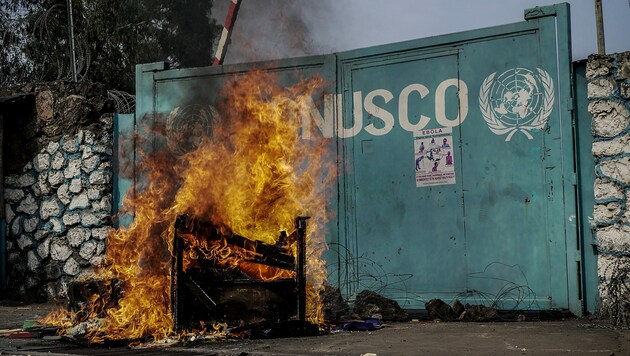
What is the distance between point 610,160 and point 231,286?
4.68m

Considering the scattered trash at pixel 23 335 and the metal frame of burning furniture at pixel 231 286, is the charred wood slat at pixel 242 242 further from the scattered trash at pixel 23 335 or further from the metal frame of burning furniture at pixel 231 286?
the scattered trash at pixel 23 335

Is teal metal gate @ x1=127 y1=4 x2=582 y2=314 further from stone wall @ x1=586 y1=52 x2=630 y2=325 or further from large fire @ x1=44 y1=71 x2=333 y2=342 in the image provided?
large fire @ x1=44 y1=71 x2=333 y2=342

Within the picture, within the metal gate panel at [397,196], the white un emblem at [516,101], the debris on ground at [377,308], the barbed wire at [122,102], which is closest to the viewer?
the white un emblem at [516,101]

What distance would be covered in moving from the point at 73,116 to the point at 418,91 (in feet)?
19.9

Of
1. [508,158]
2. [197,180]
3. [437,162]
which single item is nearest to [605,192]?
[508,158]

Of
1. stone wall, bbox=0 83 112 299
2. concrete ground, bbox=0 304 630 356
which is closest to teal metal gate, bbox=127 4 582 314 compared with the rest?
concrete ground, bbox=0 304 630 356

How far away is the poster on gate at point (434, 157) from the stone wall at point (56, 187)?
211 inches

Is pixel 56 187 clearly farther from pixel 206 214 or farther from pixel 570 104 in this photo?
pixel 570 104

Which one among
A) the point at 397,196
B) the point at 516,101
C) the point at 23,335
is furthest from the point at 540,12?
the point at 23,335

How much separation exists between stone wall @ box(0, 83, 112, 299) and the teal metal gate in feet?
12.2

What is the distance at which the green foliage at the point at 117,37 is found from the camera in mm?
22125

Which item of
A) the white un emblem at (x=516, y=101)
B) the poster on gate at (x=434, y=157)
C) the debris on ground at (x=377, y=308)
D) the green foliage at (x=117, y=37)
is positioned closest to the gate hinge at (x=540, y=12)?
the white un emblem at (x=516, y=101)

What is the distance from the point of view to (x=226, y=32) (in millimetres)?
12391

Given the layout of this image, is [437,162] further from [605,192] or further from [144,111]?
[144,111]
